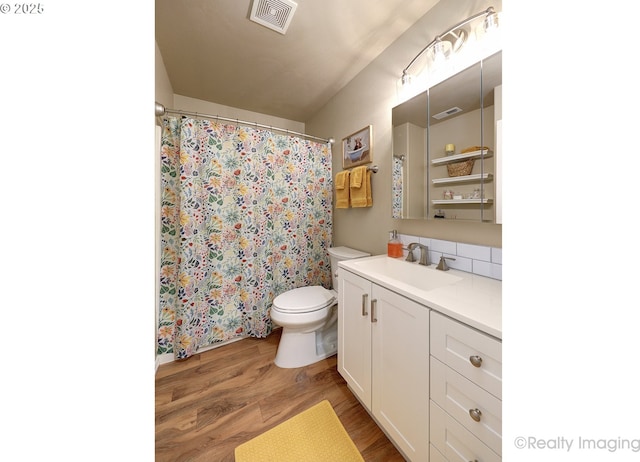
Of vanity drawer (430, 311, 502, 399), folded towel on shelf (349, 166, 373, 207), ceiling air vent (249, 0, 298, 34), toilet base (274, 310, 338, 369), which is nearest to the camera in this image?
vanity drawer (430, 311, 502, 399)

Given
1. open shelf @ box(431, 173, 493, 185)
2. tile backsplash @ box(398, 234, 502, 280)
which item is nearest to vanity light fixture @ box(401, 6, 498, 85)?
open shelf @ box(431, 173, 493, 185)

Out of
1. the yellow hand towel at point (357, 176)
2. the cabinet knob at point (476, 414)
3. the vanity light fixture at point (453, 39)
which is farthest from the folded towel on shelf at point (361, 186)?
the cabinet knob at point (476, 414)

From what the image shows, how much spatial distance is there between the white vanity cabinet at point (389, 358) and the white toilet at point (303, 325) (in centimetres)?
32

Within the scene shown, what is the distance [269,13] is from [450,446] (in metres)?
2.18

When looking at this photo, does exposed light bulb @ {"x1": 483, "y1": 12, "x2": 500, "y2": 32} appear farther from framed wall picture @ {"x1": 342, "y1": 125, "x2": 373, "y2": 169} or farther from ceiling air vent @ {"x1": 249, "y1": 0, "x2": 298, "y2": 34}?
ceiling air vent @ {"x1": 249, "y1": 0, "x2": 298, "y2": 34}

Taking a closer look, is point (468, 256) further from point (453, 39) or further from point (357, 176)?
point (453, 39)

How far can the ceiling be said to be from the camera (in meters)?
1.30

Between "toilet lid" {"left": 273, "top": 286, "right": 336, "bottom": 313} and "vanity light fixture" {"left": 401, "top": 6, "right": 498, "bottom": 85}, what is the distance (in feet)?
5.34

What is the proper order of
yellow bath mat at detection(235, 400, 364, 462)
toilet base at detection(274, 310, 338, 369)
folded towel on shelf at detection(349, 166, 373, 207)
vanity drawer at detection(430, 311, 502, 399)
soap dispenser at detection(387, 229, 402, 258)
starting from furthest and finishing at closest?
1. folded towel on shelf at detection(349, 166, 373, 207)
2. toilet base at detection(274, 310, 338, 369)
3. soap dispenser at detection(387, 229, 402, 258)
4. yellow bath mat at detection(235, 400, 364, 462)
5. vanity drawer at detection(430, 311, 502, 399)

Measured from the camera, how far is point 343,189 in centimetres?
193

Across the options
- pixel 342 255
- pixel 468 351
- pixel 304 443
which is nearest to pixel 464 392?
pixel 468 351

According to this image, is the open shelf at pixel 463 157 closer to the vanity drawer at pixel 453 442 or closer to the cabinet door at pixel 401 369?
the cabinet door at pixel 401 369
